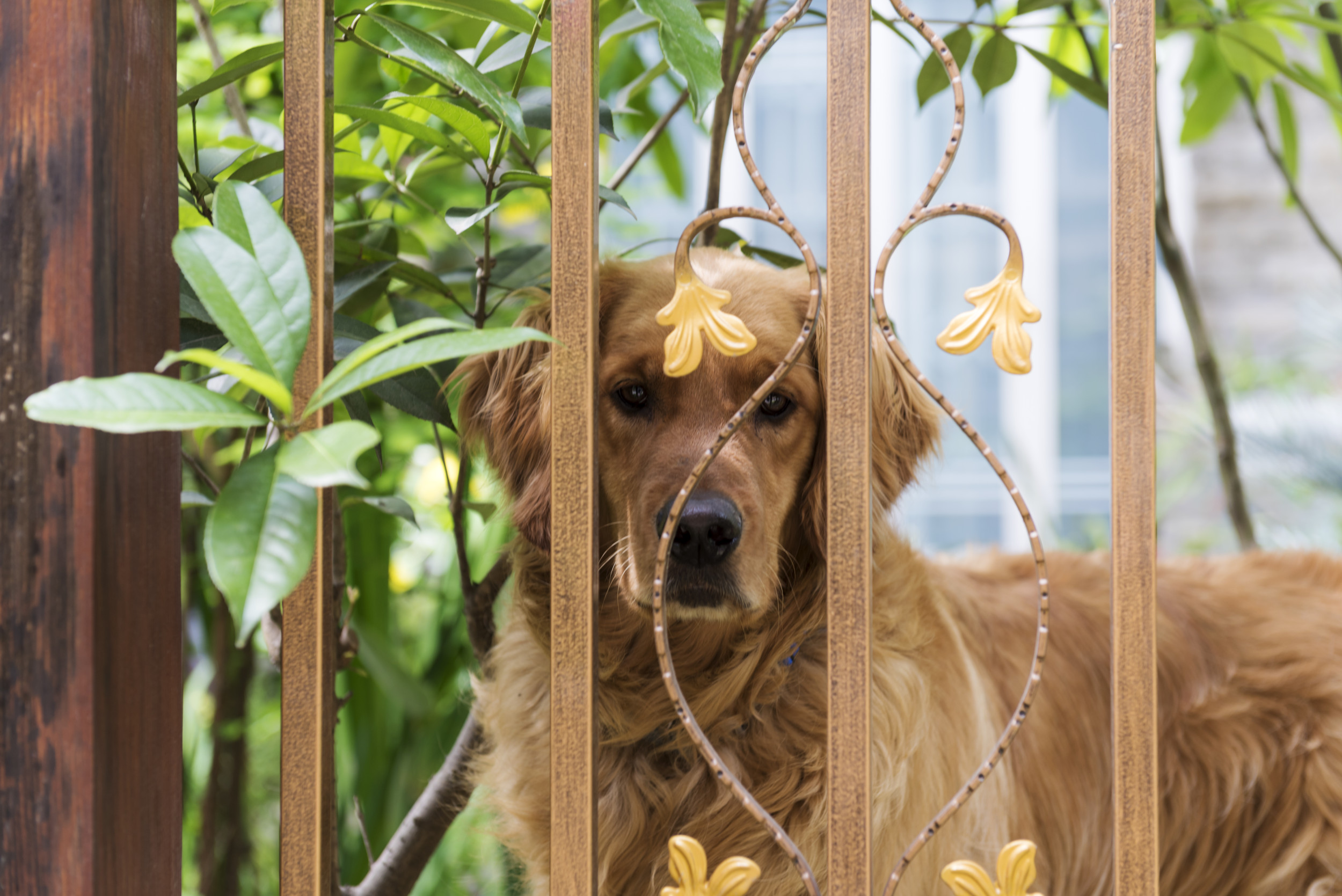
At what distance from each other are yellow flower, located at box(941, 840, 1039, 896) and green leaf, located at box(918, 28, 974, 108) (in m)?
0.88

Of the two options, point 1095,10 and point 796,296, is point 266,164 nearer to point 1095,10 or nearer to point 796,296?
point 796,296

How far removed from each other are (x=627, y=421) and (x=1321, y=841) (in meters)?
1.25

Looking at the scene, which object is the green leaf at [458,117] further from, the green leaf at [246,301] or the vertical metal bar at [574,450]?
the green leaf at [246,301]

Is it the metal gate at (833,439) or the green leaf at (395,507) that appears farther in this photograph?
the green leaf at (395,507)

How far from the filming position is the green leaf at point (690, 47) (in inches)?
27.4

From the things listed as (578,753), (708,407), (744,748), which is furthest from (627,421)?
(578,753)

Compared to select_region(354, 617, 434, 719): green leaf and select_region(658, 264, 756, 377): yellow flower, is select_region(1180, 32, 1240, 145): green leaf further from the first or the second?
select_region(354, 617, 434, 719): green leaf

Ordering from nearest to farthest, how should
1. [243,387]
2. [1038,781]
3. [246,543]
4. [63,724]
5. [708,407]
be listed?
1. [246,543]
2. [63,724]
3. [243,387]
4. [708,407]
5. [1038,781]

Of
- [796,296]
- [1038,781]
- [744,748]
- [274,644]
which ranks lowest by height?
[1038,781]

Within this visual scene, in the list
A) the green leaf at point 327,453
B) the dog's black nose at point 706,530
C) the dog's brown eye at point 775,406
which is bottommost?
the dog's black nose at point 706,530

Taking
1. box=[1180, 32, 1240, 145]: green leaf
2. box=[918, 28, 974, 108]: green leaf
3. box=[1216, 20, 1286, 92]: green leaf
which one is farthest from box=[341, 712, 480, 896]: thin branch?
box=[1180, 32, 1240, 145]: green leaf

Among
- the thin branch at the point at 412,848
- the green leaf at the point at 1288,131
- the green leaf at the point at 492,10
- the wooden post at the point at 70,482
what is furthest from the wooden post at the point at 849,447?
the green leaf at the point at 1288,131

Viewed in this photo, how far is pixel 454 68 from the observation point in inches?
28.2

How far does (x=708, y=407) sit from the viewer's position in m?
1.12
